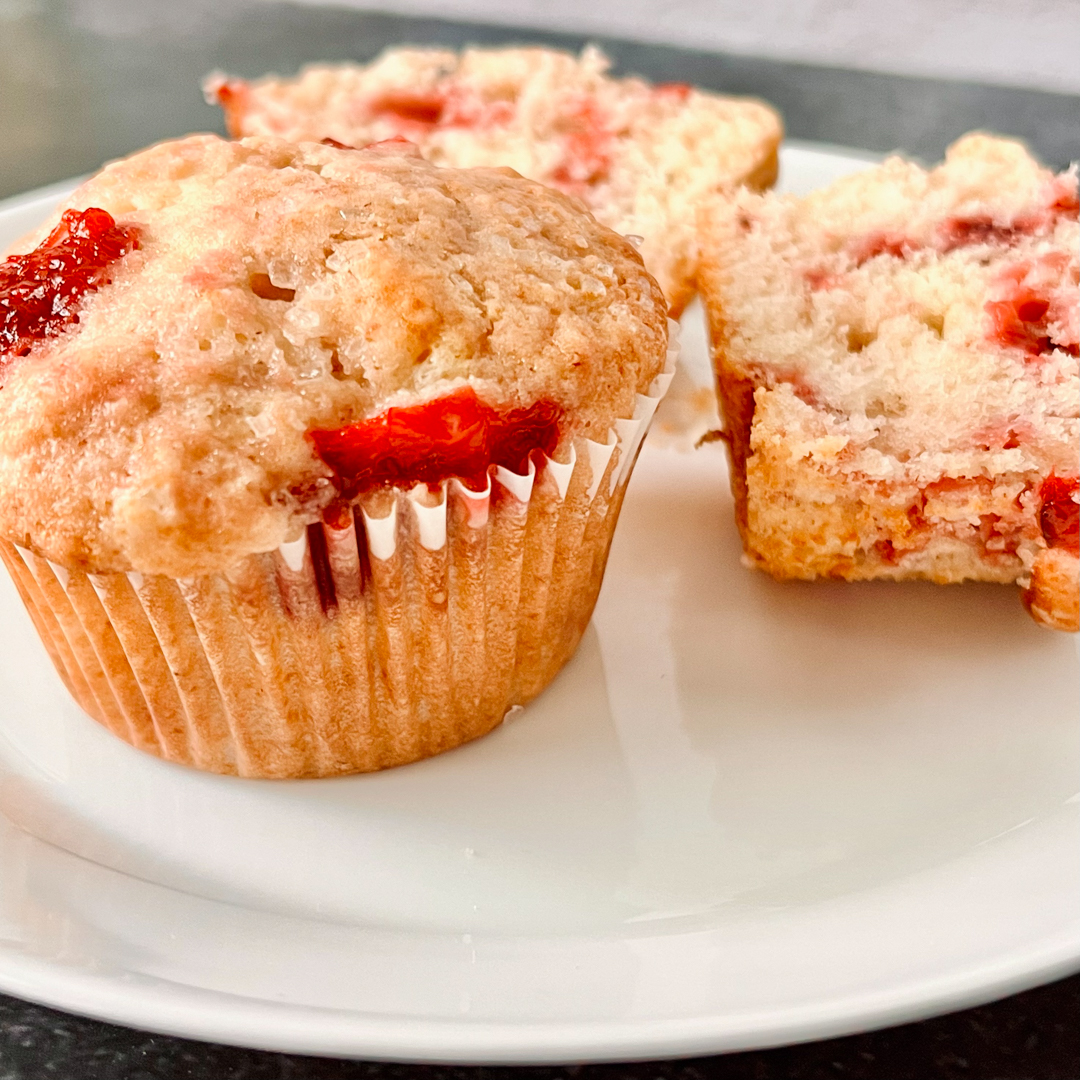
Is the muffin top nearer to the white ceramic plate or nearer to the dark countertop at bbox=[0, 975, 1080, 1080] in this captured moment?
the white ceramic plate

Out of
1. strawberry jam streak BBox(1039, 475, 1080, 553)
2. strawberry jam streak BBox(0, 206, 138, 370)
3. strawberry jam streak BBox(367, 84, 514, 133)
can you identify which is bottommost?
strawberry jam streak BBox(1039, 475, 1080, 553)

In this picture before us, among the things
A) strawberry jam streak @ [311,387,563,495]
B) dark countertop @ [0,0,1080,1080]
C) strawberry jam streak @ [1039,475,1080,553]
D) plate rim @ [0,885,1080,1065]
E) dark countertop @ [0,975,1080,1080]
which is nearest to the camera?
plate rim @ [0,885,1080,1065]

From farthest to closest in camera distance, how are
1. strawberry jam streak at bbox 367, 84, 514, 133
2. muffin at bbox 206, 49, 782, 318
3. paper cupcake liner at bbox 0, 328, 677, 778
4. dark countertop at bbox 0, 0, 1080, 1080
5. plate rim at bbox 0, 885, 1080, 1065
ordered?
dark countertop at bbox 0, 0, 1080, 1080 → strawberry jam streak at bbox 367, 84, 514, 133 → muffin at bbox 206, 49, 782, 318 → paper cupcake liner at bbox 0, 328, 677, 778 → plate rim at bbox 0, 885, 1080, 1065

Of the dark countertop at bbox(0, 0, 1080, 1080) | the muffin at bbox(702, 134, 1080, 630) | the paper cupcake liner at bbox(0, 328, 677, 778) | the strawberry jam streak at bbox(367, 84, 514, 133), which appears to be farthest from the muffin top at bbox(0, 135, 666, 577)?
the dark countertop at bbox(0, 0, 1080, 1080)

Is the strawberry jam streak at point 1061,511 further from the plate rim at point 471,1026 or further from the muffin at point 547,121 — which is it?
the muffin at point 547,121

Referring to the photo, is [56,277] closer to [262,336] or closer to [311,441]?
[262,336]

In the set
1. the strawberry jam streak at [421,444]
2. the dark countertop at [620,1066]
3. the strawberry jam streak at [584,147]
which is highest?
the strawberry jam streak at [421,444]

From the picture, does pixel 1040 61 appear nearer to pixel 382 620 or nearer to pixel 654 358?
pixel 654 358

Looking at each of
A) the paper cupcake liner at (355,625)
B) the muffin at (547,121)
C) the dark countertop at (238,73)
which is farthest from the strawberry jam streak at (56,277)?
the dark countertop at (238,73)
